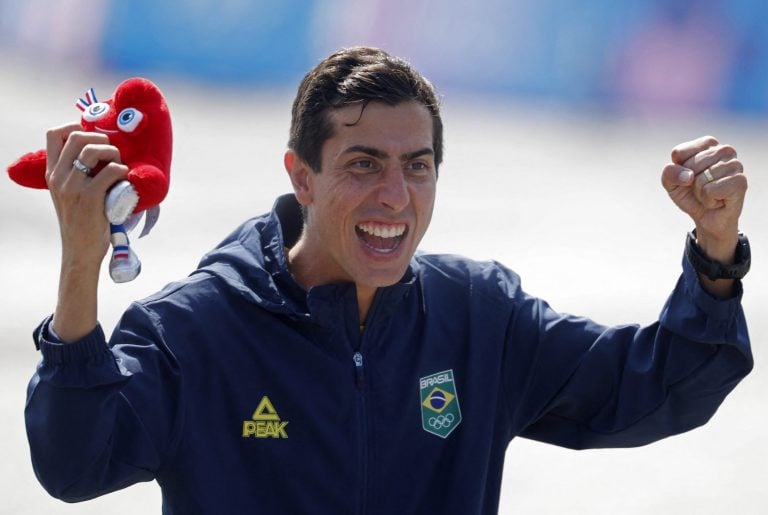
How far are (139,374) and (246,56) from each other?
705 centimetres

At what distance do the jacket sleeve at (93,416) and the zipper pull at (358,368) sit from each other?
466 millimetres

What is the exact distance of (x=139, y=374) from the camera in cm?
269

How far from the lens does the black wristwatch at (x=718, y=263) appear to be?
9.57 ft

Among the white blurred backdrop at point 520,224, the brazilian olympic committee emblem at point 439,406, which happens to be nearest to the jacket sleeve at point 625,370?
the brazilian olympic committee emblem at point 439,406

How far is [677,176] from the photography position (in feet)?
9.53

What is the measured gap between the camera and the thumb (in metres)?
2.89

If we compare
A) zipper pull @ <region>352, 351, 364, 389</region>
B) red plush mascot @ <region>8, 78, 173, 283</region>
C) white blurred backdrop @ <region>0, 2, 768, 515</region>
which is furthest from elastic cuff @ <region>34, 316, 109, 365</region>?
white blurred backdrop @ <region>0, 2, 768, 515</region>

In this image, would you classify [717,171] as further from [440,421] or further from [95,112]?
[95,112]

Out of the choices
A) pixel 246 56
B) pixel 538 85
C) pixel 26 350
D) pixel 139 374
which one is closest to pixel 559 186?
pixel 538 85

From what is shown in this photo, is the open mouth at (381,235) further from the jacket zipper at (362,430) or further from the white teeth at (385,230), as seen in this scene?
the jacket zipper at (362,430)

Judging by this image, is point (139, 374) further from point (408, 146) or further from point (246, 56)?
point (246, 56)

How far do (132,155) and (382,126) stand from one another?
63 centimetres

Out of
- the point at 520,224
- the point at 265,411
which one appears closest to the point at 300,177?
the point at 265,411

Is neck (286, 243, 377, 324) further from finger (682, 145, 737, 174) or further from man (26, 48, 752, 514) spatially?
finger (682, 145, 737, 174)
